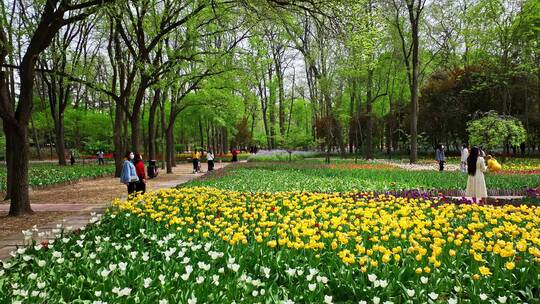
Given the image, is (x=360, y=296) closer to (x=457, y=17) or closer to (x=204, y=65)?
(x=204, y=65)

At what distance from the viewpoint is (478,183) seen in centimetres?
1065

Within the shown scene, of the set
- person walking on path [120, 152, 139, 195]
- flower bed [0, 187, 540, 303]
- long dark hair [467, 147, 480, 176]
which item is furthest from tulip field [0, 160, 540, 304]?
person walking on path [120, 152, 139, 195]

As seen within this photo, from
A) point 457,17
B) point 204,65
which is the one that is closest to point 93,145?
point 204,65

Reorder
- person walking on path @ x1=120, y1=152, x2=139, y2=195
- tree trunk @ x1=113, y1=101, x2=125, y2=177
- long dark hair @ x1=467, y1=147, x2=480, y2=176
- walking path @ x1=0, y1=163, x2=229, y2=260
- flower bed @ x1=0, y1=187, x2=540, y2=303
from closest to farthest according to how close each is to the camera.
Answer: flower bed @ x1=0, y1=187, x2=540, y2=303
walking path @ x1=0, y1=163, x2=229, y2=260
long dark hair @ x1=467, y1=147, x2=480, y2=176
person walking on path @ x1=120, y1=152, x2=139, y2=195
tree trunk @ x1=113, y1=101, x2=125, y2=177

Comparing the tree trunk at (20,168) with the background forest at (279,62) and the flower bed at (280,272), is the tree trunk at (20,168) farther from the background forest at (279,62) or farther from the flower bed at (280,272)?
the flower bed at (280,272)

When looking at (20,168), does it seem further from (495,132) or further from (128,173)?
(495,132)

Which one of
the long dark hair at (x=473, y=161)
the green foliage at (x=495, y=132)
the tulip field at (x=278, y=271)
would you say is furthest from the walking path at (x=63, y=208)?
the green foliage at (x=495, y=132)

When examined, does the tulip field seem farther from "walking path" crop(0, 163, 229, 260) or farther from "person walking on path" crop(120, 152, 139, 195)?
"person walking on path" crop(120, 152, 139, 195)

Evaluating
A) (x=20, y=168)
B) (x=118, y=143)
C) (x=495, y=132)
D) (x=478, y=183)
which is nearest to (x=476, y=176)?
(x=478, y=183)

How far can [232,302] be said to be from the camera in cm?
344

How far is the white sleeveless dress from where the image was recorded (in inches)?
415

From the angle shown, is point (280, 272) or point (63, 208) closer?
point (280, 272)

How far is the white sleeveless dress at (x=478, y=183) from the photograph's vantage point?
10.5m

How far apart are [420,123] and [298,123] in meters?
29.2
